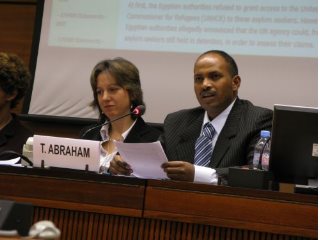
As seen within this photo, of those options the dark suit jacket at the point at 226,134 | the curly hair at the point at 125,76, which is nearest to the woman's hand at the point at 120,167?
the dark suit jacket at the point at 226,134

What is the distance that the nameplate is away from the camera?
7.65ft

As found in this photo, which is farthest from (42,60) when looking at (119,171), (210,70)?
(119,171)

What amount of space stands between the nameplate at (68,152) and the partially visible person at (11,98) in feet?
2.63

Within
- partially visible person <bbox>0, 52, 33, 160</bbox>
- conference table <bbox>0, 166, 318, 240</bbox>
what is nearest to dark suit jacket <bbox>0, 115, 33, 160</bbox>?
partially visible person <bbox>0, 52, 33, 160</bbox>

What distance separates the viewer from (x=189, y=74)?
13.3 feet

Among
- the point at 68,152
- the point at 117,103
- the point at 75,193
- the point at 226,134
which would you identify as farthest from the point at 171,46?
the point at 75,193

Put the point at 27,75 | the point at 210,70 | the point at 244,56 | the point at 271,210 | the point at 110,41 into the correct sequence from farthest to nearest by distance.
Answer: the point at 110,41, the point at 244,56, the point at 27,75, the point at 210,70, the point at 271,210

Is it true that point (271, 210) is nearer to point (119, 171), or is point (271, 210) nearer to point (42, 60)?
point (119, 171)

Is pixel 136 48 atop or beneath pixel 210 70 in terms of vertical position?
atop

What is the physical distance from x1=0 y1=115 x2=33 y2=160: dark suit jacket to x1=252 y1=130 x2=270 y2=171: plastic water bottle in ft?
3.99

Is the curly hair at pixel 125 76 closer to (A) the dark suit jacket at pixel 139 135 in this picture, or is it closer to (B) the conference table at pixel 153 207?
(A) the dark suit jacket at pixel 139 135

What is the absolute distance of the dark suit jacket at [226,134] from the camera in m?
2.80

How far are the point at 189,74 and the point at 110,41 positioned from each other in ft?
1.94

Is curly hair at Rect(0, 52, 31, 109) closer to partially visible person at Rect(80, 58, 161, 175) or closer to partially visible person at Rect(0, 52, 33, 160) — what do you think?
partially visible person at Rect(0, 52, 33, 160)
